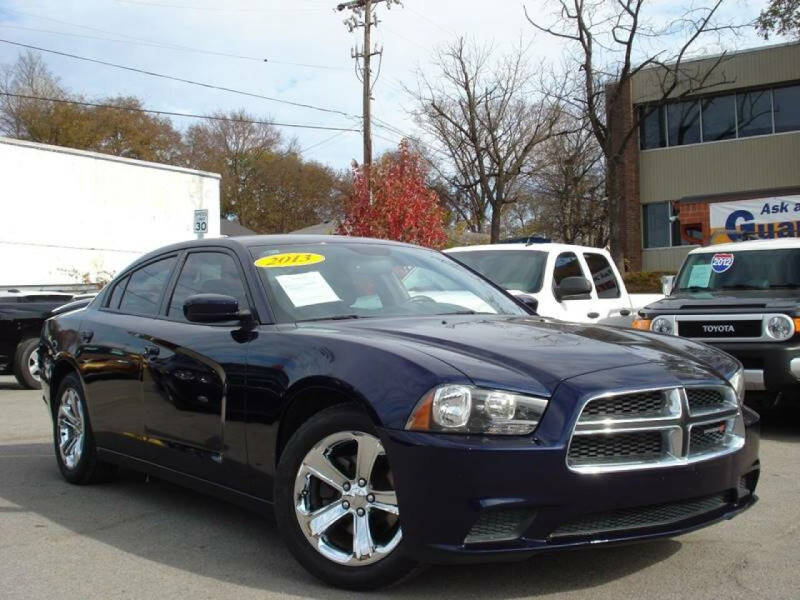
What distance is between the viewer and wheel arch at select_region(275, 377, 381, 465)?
3.71 metres

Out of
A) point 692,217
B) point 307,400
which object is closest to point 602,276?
point 307,400

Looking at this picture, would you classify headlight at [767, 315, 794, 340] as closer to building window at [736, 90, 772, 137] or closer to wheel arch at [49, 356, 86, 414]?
wheel arch at [49, 356, 86, 414]

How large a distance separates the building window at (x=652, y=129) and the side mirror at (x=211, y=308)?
3109cm

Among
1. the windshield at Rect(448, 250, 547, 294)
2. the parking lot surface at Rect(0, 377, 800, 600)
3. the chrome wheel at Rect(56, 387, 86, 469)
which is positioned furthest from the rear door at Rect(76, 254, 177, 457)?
the windshield at Rect(448, 250, 547, 294)

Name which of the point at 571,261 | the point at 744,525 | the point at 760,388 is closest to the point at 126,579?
the point at 744,525

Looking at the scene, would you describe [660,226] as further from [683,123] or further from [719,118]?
[719,118]

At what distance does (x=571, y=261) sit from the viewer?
9875 mm

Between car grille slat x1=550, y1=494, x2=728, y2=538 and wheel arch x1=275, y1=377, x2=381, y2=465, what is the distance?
3.17ft

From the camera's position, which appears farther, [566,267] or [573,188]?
[573,188]

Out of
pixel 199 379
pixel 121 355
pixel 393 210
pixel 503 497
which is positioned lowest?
pixel 503 497

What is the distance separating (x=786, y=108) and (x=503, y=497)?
102 ft

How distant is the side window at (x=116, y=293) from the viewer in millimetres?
5910

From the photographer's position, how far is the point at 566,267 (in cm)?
979

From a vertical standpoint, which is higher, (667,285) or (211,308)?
(667,285)
